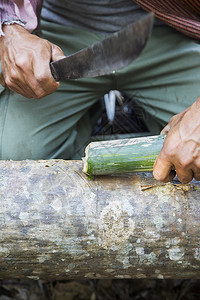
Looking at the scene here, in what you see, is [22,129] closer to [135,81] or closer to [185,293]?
[135,81]

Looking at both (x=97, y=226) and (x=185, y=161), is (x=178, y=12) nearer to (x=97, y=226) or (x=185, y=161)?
(x=185, y=161)

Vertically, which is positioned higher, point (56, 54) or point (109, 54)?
point (109, 54)

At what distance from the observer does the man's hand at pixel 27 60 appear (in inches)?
48.1

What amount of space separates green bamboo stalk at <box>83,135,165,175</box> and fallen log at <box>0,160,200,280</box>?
0.06 meters

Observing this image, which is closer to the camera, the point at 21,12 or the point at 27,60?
the point at 27,60

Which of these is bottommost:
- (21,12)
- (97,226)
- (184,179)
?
(97,226)

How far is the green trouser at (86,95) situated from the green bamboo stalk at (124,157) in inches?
22.4

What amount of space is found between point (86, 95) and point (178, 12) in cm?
58

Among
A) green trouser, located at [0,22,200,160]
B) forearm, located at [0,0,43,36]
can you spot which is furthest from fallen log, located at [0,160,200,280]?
forearm, located at [0,0,43,36]

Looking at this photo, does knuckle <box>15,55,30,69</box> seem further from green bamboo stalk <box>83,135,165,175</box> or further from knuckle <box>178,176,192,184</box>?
knuckle <box>178,176,192,184</box>

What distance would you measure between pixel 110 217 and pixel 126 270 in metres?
0.19

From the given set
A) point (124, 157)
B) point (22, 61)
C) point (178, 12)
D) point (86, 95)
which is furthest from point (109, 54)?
point (86, 95)

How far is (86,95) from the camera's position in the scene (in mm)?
1744

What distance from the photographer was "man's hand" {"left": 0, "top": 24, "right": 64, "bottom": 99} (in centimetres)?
122
